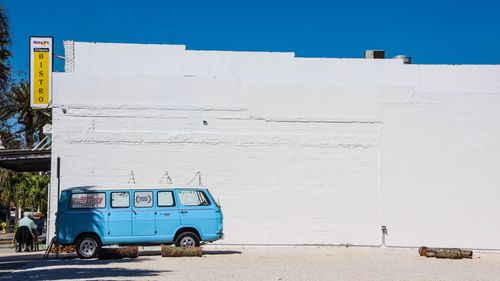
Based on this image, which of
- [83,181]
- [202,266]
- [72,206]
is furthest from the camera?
[83,181]

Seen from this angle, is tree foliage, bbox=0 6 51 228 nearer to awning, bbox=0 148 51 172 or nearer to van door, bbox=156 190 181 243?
awning, bbox=0 148 51 172

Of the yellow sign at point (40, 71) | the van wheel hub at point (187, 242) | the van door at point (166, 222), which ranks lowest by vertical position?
the van wheel hub at point (187, 242)

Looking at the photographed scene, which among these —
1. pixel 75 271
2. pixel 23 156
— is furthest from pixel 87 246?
pixel 23 156

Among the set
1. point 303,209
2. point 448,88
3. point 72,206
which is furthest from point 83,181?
point 448,88

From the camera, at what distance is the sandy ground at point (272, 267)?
15422 mm

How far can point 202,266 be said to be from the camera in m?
17.4

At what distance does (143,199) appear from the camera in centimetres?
2083

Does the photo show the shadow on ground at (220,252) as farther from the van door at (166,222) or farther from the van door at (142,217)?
the van door at (142,217)

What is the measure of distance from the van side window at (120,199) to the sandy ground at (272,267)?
1.49 metres

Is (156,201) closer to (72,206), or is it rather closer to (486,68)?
(72,206)

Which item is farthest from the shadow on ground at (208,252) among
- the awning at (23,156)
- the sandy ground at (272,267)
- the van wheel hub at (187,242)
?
the awning at (23,156)

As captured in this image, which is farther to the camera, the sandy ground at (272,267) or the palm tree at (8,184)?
the palm tree at (8,184)

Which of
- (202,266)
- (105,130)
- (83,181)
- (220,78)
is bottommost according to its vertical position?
(202,266)

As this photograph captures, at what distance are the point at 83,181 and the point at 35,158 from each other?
3.13 m
